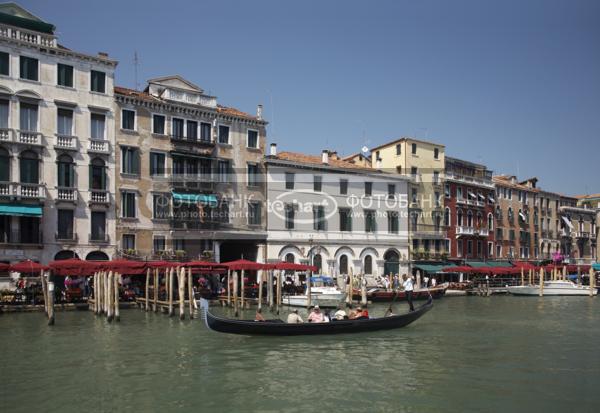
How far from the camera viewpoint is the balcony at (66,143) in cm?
2942

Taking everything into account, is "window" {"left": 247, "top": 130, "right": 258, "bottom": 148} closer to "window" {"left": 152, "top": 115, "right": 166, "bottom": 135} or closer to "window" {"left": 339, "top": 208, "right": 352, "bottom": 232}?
"window" {"left": 152, "top": 115, "right": 166, "bottom": 135}

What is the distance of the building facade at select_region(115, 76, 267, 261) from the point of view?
105 ft

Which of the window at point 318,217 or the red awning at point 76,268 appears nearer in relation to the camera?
the red awning at point 76,268

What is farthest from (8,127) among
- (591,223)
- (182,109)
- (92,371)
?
(591,223)

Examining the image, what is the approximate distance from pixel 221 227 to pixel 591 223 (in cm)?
4877

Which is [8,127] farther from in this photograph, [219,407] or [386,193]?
[386,193]

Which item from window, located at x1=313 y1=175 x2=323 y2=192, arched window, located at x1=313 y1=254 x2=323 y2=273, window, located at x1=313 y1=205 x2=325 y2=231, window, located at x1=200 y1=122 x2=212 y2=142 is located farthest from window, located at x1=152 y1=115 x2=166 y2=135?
arched window, located at x1=313 y1=254 x2=323 y2=273

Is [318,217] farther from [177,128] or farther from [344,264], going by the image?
[177,128]

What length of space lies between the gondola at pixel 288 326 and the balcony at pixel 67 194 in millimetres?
13748

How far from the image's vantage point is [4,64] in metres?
28.2

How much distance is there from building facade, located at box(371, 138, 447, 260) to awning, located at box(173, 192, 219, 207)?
16475 mm

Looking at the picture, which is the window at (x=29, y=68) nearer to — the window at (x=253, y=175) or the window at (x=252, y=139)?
the window at (x=252, y=139)

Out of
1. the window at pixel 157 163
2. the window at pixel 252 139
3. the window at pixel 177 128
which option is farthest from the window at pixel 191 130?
the window at pixel 252 139

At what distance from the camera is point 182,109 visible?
3409 cm
